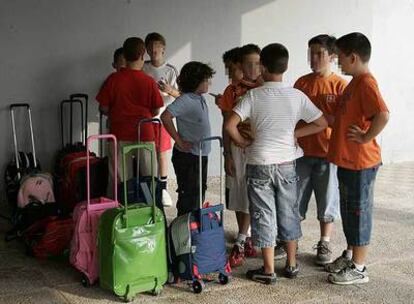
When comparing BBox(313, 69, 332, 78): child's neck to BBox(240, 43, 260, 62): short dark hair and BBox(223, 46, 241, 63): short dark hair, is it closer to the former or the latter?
BBox(240, 43, 260, 62): short dark hair

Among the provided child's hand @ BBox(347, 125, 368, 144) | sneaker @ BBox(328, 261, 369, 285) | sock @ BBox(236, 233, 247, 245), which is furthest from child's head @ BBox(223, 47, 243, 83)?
sneaker @ BBox(328, 261, 369, 285)

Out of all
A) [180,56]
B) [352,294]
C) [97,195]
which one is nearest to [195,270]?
[352,294]

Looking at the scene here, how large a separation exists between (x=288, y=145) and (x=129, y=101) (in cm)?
150

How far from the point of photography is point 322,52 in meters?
3.96

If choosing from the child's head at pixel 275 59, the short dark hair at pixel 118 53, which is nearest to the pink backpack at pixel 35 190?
the short dark hair at pixel 118 53

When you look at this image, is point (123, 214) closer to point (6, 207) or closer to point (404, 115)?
point (6, 207)

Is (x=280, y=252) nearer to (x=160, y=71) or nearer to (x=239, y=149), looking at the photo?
(x=239, y=149)

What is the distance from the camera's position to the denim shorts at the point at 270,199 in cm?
362

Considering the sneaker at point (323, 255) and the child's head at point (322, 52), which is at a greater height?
the child's head at point (322, 52)

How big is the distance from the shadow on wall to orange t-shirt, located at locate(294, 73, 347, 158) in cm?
253

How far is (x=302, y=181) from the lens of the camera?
163 inches

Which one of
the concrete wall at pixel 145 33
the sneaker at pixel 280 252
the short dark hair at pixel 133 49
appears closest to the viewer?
the sneaker at pixel 280 252

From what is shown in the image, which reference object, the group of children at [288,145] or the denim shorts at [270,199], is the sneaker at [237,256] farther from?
the denim shorts at [270,199]

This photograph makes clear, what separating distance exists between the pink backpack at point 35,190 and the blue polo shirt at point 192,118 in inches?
55.2
